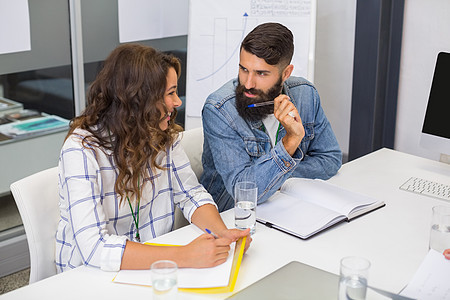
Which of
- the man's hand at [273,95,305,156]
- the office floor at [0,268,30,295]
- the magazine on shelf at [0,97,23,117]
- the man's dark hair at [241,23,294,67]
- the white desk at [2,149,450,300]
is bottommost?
the office floor at [0,268,30,295]

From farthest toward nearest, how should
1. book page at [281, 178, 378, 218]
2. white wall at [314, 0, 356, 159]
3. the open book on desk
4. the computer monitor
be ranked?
white wall at [314, 0, 356, 159]
the computer monitor
book page at [281, 178, 378, 218]
the open book on desk

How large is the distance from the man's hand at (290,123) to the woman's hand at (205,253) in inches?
20.3

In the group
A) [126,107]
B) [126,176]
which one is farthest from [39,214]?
[126,107]

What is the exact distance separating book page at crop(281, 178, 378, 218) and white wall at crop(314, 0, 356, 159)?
61.2 inches

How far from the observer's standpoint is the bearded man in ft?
6.31

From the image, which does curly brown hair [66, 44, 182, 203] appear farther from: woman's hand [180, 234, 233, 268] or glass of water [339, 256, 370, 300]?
glass of water [339, 256, 370, 300]

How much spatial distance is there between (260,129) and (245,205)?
448 millimetres

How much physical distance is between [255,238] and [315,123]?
72cm

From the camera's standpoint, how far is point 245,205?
5.71 feet

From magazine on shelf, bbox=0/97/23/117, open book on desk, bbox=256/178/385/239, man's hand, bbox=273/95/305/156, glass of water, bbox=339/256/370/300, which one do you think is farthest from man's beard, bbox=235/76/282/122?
magazine on shelf, bbox=0/97/23/117

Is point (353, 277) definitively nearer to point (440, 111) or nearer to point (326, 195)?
point (326, 195)

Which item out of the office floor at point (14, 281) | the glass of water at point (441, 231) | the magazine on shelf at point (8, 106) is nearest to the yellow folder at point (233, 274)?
the glass of water at point (441, 231)

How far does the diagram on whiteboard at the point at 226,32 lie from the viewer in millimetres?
2975

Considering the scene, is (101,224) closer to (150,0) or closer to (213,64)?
(213,64)
